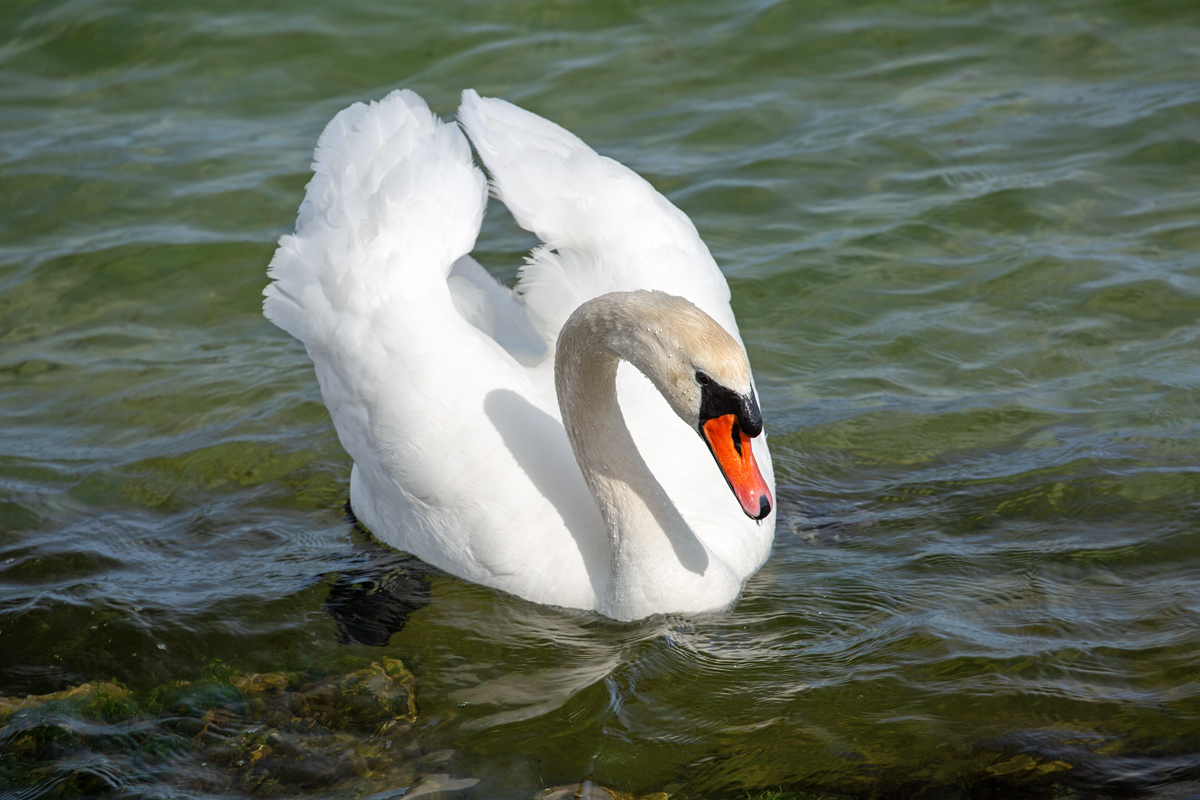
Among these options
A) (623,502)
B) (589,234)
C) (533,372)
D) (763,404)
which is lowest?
(763,404)

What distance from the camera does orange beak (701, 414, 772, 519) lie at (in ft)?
13.8

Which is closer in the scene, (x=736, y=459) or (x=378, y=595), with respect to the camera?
(x=736, y=459)

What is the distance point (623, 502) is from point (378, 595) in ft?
4.36

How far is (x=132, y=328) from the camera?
7.94 meters

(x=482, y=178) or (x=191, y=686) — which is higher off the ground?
(x=482, y=178)

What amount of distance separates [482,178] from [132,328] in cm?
339

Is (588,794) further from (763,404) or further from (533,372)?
(763,404)

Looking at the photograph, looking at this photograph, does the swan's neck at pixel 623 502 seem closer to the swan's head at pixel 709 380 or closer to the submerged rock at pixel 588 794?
the swan's head at pixel 709 380

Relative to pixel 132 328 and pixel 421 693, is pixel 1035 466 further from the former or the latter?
pixel 132 328

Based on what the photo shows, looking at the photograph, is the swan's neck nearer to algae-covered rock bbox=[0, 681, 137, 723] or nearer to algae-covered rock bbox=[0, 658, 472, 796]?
algae-covered rock bbox=[0, 658, 472, 796]

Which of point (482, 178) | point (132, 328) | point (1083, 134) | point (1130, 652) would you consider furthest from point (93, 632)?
point (1083, 134)

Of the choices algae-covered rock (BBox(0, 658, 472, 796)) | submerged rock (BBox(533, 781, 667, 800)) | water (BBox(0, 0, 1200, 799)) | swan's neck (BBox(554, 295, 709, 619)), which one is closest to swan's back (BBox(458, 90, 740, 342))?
swan's neck (BBox(554, 295, 709, 619))

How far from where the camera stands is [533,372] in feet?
19.3

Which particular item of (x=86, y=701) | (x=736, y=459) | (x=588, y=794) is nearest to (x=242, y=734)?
(x=86, y=701)
